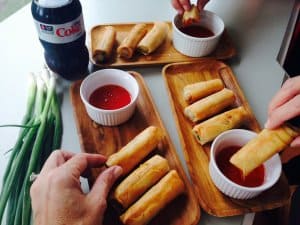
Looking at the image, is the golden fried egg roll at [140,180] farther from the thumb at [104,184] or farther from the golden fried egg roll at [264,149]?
the golden fried egg roll at [264,149]

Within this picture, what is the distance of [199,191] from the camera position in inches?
32.7

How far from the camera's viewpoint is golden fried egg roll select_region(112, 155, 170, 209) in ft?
2.55

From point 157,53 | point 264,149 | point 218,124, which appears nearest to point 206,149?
point 218,124

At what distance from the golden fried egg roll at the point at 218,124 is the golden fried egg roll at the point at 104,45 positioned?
0.39m

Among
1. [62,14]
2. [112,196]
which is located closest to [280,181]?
[112,196]

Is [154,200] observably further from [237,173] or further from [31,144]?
[31,144]

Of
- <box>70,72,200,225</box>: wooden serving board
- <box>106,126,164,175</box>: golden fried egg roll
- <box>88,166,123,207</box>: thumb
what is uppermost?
<box>88,166,123,207</box>: thumb

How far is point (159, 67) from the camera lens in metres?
1.15

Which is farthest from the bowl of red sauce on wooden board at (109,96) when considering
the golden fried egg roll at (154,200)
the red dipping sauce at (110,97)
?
the golden fried egg roll at (154,200)

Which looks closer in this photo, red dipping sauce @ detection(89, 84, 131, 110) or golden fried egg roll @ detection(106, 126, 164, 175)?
golden fried egg roll @ detection(106, 126, 164, 175)

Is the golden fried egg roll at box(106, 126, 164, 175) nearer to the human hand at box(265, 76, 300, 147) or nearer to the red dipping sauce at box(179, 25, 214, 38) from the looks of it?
the human hand at box(265, 76, 300, 147)

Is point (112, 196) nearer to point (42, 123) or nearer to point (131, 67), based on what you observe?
point (42, 123)

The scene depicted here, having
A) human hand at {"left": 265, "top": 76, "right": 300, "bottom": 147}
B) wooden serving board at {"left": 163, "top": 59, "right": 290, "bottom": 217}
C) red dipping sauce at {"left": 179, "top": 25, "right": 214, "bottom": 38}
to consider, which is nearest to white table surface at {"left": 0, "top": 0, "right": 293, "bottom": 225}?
wooden serving board at {"left": 163, "top": 59, "right": 290, "bottom": 217}

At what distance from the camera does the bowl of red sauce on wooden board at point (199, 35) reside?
113 cm
